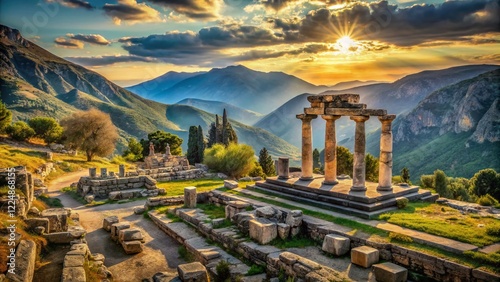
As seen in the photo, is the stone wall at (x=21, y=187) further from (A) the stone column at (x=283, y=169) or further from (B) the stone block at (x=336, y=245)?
(A) the stone column at (x=283, y=169)

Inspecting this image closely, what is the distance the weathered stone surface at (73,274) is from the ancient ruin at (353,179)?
9.97 meters

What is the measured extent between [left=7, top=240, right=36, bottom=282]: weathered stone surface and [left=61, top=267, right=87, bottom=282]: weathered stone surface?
0.76 m

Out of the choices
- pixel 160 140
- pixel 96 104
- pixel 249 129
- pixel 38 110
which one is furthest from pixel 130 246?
pixel 249 129

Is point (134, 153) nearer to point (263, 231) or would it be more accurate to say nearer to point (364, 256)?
point (263, 231)

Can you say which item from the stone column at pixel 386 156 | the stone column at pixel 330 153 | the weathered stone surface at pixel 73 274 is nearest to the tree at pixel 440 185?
the stone column at pixel 330 153

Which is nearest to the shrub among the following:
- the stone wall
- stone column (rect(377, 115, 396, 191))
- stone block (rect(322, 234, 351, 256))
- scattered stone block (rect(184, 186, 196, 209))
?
stone column (rect(377, 115, 396, 191))

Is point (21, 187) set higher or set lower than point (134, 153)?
higher

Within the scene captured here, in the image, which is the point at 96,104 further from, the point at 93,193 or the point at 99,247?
the point at 99,247

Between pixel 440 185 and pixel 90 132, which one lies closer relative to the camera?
pixel 440 185

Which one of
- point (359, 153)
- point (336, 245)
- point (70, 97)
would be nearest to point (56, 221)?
point (336, 245)

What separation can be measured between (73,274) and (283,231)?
681 centimetres

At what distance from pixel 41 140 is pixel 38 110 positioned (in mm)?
43577

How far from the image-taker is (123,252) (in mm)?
14070

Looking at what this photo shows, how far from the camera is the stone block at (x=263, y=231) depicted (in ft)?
42.7
